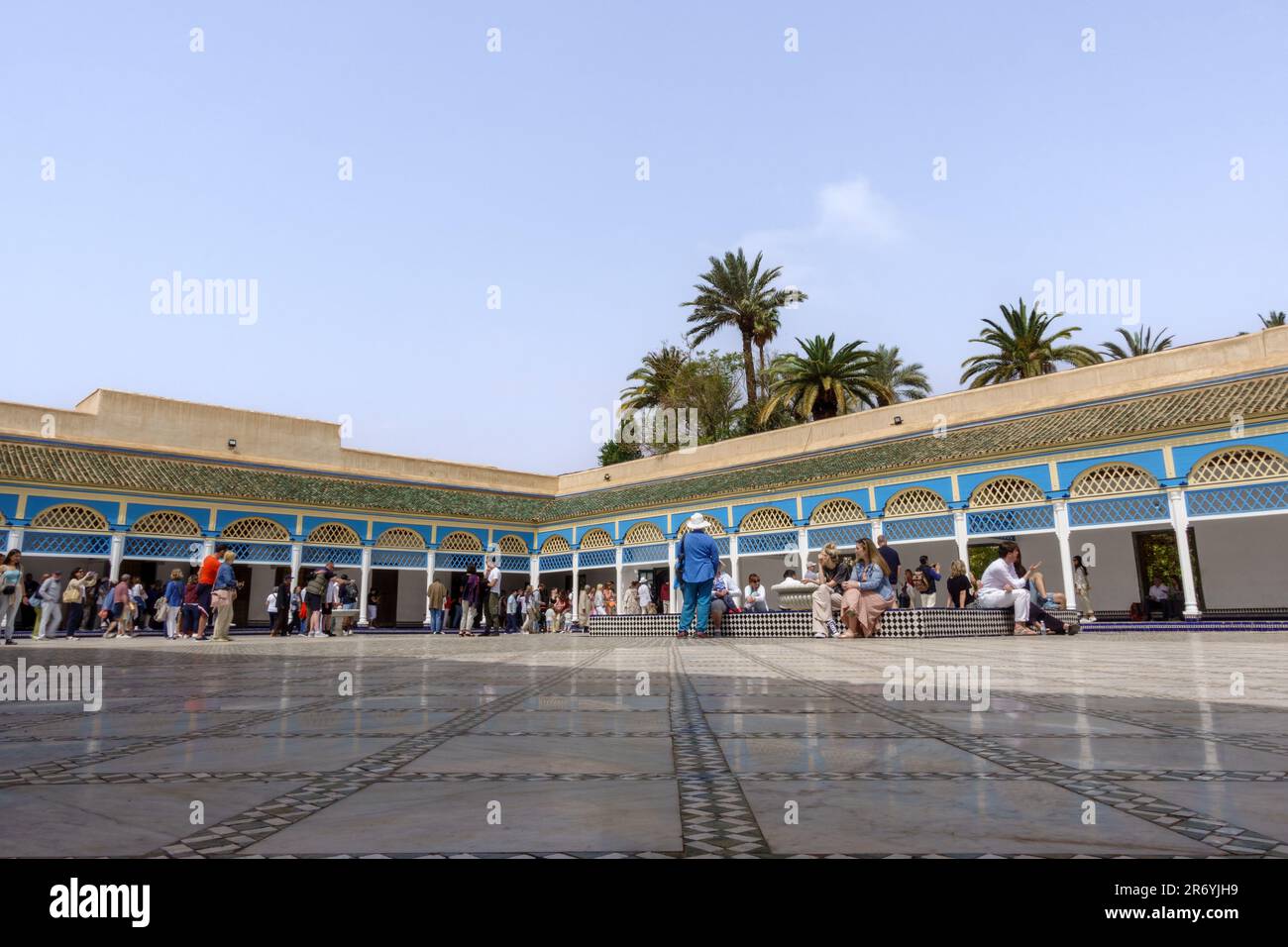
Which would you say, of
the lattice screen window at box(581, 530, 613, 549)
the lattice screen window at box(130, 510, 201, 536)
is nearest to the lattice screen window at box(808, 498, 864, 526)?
the lattice screen window at box(581, 530, 613, 549)

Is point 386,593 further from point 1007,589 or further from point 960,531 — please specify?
point 1007,589

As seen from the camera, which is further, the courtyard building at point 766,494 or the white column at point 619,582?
the white column at point 619,582

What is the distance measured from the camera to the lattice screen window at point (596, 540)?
24188 millimetres

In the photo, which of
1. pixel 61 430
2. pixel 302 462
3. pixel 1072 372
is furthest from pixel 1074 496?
pixel 61 430

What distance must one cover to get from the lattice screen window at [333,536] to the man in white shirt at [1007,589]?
665 inches

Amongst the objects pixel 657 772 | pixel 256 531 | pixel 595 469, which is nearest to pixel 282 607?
pixel 256 531

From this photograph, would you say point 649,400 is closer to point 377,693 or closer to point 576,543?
point 576,543

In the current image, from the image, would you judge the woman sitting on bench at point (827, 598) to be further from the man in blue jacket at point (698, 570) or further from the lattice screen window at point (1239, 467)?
the lattice screen window at point (1239, 467)

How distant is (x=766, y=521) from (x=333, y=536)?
11861 mm

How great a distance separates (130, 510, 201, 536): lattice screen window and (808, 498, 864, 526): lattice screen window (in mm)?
15325

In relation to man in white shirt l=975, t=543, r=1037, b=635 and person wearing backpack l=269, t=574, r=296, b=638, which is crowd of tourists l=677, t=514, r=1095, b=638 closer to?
man in white shirt l=975, t=543, r=1037, b=635

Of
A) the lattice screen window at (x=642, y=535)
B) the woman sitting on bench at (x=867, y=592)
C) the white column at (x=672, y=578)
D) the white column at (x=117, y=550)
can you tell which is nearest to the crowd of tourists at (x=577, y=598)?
the woman sitting on bench at (x=867, y=592)

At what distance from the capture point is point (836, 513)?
18984 millimetres

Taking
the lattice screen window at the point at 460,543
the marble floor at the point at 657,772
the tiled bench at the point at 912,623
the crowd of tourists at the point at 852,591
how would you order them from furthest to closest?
the lattice screen window at the point at 460,543, the tiled bench at the point at 912,623, the crowd of tourists at the point at 852,591, the marble floor at the point at 657,772
